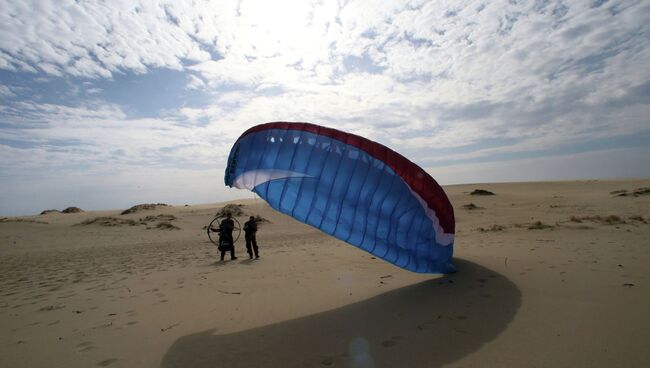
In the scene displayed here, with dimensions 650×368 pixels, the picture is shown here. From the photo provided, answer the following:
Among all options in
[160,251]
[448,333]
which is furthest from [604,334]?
[160,251]

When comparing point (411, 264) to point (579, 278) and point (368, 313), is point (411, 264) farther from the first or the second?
point (579, 278)

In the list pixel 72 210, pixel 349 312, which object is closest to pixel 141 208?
pixel 72 210

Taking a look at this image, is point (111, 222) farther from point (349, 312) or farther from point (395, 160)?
Result: point (395, 160)

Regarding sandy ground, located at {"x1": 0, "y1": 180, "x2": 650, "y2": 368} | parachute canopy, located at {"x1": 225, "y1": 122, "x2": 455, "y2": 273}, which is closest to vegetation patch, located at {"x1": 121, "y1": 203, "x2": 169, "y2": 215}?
sandy ground, located at {"x1": 0, "y1": 180, "x2": 650, "y2": 368}

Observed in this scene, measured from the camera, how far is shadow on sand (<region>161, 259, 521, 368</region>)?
3.53 m

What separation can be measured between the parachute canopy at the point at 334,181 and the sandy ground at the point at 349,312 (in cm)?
116

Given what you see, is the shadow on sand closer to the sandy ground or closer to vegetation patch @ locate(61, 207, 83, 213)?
the sandy ground

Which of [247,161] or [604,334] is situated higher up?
[247,161]

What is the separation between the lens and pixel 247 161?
4.89 metres

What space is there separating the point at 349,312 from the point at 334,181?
1949 mm

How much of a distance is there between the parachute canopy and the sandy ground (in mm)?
1164

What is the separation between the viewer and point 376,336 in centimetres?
402

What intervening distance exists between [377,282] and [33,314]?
6.03m

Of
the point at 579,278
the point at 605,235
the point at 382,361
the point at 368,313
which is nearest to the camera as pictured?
the point at 382,361
